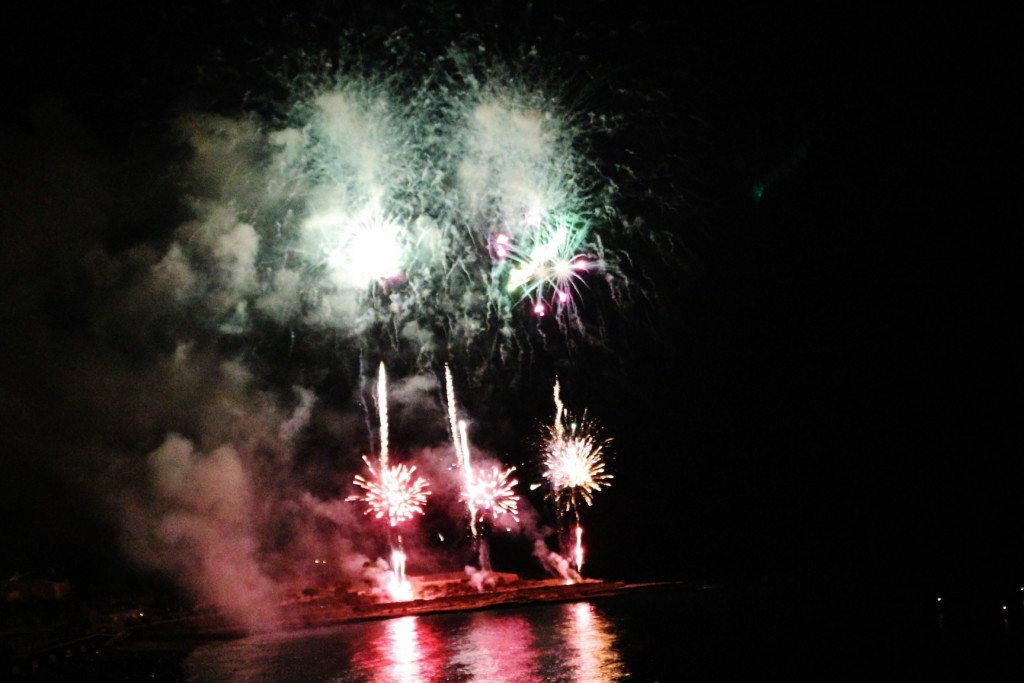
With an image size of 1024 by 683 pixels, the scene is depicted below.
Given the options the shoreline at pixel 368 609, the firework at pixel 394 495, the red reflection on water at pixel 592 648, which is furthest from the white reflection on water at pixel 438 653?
the firework at pixel 394 495

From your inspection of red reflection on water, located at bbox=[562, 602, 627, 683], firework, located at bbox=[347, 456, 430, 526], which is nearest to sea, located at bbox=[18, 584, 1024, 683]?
red reflection on water, located at bbox=[562, 602, 627, 683]

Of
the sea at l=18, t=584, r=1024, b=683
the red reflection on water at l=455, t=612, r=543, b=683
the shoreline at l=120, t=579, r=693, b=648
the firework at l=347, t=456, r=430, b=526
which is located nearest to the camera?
→ the sea at l=18, t=584, r=1024, b=683

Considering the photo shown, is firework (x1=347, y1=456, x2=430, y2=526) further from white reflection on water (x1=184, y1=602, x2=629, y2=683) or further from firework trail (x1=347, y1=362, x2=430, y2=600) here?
white reflection on water (x1=184, y1=602, x2=629, y2=683)

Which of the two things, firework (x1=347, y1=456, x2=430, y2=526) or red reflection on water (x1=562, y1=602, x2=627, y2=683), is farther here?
firework (x1=347, y1=456, x2=430, y2=526)

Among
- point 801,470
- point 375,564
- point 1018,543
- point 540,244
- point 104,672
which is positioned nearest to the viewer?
point 540,244

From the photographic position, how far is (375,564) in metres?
41.5

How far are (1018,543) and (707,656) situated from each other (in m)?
44.9

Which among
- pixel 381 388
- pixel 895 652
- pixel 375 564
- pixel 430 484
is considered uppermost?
pixel 381 388

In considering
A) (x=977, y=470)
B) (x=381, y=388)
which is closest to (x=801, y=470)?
(x=977, y=470)

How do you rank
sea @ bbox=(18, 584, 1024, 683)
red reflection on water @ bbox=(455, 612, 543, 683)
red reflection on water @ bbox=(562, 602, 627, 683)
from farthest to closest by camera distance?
red reflection on water @ bbox=(455, 612, 543, 683), sea @ bbox=(18, 584, 1024, 683), red reflection on water @ bbox=(562, 602, 627, 683)

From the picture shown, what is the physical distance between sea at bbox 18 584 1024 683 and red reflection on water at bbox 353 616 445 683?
2.1 inches

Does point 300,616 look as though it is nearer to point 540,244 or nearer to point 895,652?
point 540,244

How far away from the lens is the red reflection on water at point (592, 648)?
1589 cm

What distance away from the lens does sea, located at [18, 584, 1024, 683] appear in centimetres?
1623
